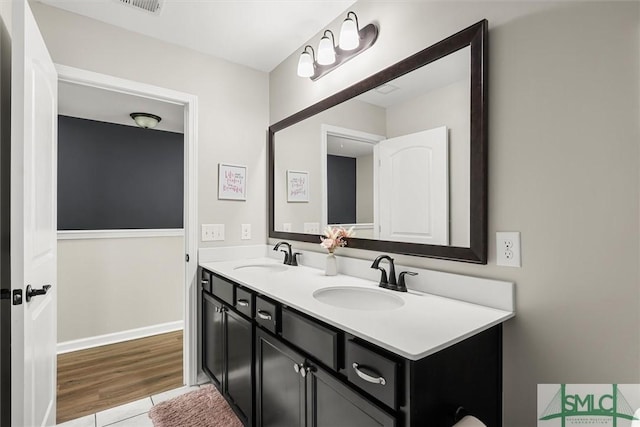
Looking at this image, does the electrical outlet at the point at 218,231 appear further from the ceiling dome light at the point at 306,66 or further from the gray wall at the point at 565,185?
the gray wall at the point at 565,185

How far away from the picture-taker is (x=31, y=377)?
1302 millimetres

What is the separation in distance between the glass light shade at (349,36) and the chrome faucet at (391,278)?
1130 millimetres

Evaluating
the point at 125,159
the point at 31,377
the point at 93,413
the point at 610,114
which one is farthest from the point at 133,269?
the point at 610,114

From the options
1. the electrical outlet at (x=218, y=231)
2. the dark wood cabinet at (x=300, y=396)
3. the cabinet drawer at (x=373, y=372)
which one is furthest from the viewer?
the electrical outlet at (x=218, y=231)

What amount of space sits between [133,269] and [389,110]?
2.88 meters

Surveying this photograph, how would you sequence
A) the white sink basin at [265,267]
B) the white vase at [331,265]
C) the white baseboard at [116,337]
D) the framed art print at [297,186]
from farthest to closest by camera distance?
the white baseboard at [116,337], the framed art print at [297,186], the white sink basin at [265,267], the white vase at [331,265]

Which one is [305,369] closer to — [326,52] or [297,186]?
[297,186]

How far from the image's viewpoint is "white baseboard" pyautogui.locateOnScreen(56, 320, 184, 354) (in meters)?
2.77

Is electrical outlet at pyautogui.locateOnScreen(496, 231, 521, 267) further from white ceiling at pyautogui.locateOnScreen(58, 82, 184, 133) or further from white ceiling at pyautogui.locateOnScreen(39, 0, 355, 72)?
white ceiling at pyautogui.locateOnScreen(58, 82, 184, 133)

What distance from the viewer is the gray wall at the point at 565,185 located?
888 mm

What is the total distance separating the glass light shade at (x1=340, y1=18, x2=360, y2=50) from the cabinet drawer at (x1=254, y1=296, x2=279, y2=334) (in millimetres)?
1374

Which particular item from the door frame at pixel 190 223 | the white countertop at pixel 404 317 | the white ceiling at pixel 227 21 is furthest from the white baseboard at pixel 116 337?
the white ceiling at pixel 227 21

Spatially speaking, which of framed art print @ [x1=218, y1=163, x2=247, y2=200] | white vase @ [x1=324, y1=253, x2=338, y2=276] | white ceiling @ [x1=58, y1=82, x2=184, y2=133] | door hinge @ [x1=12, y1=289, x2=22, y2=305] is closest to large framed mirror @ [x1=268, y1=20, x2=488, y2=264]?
white vase @ [x1=324, y1=253, x2=338, y2=276]

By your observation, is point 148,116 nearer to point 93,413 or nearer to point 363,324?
point 93,413
